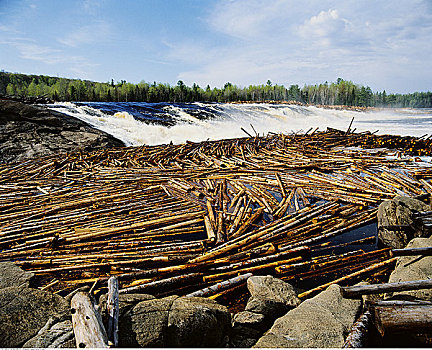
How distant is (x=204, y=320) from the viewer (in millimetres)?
2133

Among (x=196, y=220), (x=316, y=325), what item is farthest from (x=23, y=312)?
(x=196, y=220)

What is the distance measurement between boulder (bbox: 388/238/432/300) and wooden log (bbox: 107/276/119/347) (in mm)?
2545

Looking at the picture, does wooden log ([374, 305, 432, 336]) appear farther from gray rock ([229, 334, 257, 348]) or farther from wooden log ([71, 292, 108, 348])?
wooden log ([71, 292, 108, 348])

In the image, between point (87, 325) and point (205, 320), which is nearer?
point (87, 325)

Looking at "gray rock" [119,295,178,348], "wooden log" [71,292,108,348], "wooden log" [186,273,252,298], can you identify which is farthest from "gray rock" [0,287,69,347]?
"wooden log" [186,273,252,298]

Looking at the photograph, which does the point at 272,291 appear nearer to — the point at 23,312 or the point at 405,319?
the point at 405,319

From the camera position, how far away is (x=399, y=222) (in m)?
4.13

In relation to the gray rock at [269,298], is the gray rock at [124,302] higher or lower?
higher

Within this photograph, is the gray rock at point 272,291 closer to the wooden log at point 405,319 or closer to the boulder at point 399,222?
the wooden log at point 405,319

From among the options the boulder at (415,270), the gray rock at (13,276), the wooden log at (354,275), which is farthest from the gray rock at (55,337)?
the boulder at (415,270)

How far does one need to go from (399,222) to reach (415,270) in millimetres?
1421

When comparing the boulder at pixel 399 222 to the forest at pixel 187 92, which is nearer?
the boulder at pixel 399 222

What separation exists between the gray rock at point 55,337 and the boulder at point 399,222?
13.6 ft

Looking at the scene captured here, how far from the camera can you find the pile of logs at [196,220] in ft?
11.3
